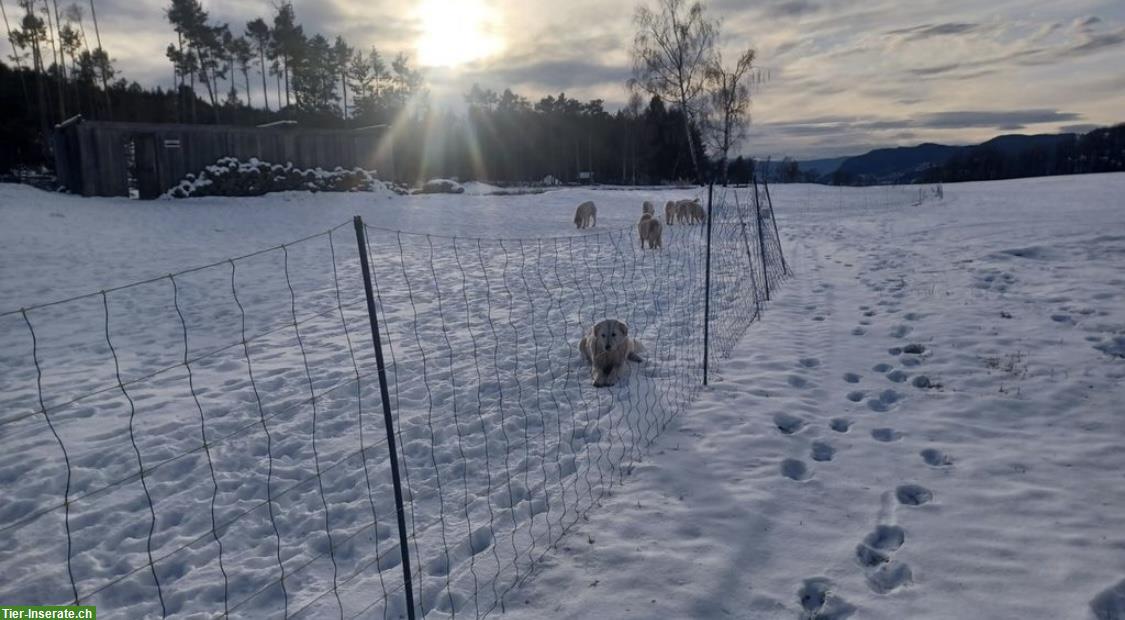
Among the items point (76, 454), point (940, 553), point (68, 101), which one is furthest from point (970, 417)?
point (68, 101)

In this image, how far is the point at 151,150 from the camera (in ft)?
66.7

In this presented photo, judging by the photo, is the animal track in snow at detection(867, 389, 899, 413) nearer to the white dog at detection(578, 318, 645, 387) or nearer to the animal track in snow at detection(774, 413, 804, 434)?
the animal track in snow at detection(774, 413, 804, 434)

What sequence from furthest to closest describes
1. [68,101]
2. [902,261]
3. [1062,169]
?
1. [1062,169]
2. [68,101]
3. [902,261]

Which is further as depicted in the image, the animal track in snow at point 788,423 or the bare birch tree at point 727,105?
the bare birch tree at point 727,105

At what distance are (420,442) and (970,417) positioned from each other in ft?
13.6

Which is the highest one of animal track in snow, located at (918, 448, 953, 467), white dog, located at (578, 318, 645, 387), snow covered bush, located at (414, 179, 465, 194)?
snow covered bush, located at (414, 179, 465, 194)

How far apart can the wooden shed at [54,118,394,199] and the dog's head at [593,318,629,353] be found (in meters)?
20.7

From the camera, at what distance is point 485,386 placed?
18.2 feet

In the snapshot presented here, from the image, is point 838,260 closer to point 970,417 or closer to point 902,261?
point 902,261

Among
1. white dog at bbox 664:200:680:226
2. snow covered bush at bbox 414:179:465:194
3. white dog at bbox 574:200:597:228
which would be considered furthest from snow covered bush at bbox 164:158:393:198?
white dog at bbox 664:200:680:226

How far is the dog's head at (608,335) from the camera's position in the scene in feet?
18.4

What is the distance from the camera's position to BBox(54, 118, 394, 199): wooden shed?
64.4 feet

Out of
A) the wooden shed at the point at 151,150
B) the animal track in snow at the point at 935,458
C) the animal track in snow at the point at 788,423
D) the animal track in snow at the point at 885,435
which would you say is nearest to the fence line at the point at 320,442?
the animal track in snow at the point at 788,423

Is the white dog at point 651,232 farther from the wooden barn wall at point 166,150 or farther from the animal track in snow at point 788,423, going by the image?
the wooden barn wall at point 166,150
